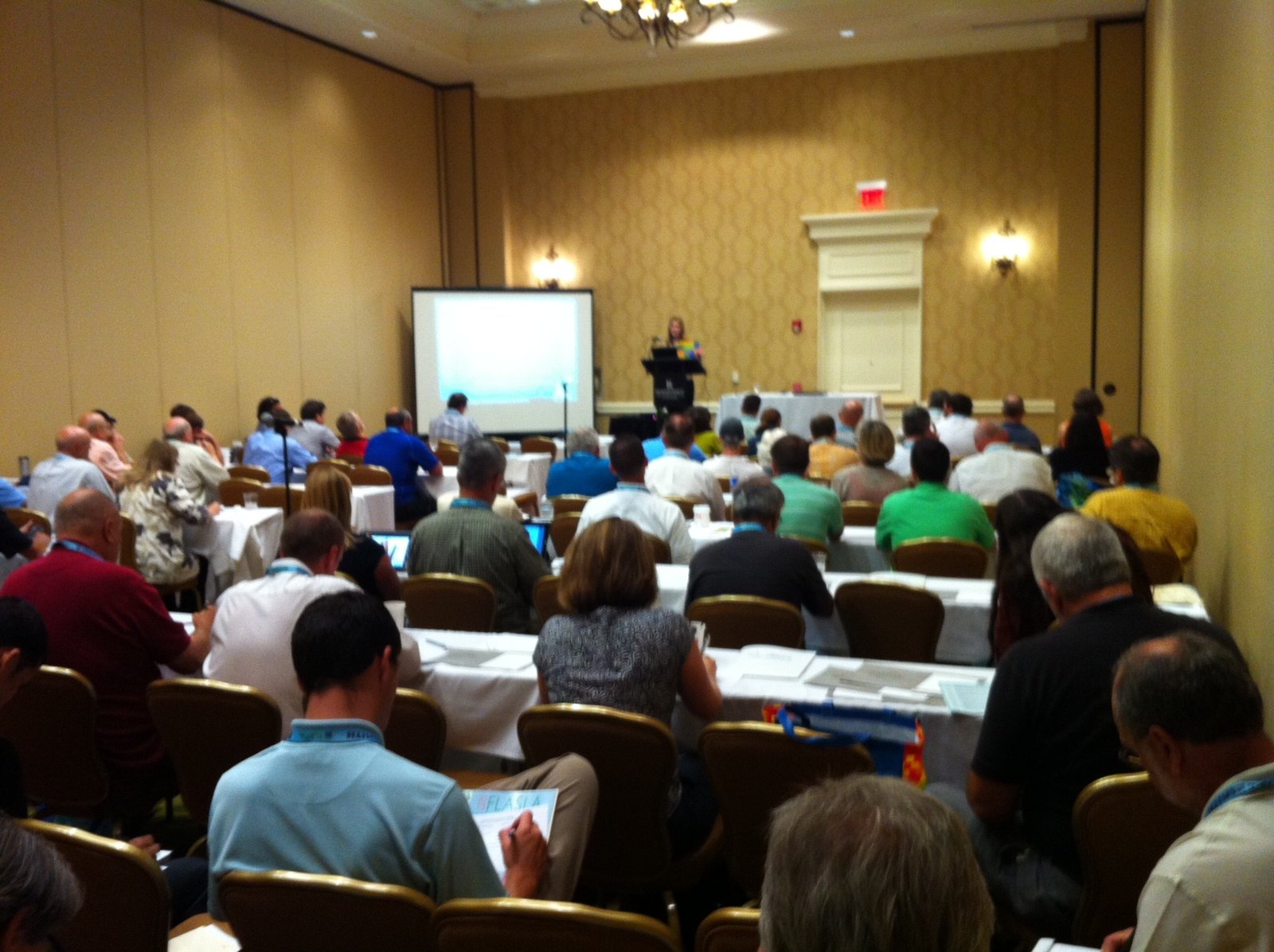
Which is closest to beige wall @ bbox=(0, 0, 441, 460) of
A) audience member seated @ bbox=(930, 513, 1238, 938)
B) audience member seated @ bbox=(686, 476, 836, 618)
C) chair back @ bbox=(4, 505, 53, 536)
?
chair back @ bbox=(4, 505, 53, 536)

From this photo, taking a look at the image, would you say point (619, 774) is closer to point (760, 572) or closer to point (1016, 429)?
point (760, 572)

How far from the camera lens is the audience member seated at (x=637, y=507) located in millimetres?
5371

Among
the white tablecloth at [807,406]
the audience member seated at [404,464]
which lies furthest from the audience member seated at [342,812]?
the white tablecloth at [807,406]

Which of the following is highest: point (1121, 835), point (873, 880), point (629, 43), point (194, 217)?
point (629, 43)

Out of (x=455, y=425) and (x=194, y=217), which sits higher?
(x=194, y=217)

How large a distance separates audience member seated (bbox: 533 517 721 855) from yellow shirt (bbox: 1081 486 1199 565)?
272cm

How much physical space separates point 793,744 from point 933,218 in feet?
39.0

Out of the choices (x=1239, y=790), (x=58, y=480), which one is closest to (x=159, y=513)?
(x=58, y=480)

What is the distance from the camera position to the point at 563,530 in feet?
19.7

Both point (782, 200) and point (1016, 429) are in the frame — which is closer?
point (1016, 429)

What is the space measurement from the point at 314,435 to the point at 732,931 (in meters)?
10.0

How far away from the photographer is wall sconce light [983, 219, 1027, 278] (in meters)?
13.3

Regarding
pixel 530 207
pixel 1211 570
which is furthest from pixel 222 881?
pixel 530 207

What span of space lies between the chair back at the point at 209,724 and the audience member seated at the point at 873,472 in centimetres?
430
